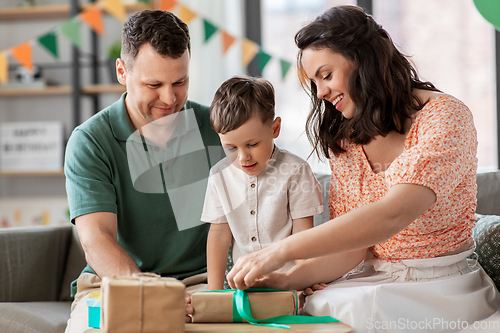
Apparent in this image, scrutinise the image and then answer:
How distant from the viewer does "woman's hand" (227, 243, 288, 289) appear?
888mm

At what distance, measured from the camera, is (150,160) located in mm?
1399

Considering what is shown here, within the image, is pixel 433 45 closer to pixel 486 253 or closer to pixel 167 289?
pixel 486 253

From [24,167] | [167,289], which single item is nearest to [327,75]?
[167,289]

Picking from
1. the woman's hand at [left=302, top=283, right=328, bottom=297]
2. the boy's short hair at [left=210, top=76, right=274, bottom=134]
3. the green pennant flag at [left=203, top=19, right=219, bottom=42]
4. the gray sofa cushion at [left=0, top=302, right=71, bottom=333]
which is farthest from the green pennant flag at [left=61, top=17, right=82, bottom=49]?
the woman's hand at [left=302, top=283, right=328, bottom=297]

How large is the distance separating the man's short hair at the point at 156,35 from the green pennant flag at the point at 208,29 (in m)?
1.49

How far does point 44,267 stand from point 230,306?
1.07m

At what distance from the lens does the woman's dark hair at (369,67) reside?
3.56 ft

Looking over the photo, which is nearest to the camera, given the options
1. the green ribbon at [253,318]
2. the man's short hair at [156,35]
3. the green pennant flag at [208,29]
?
the green ribbon at [253,318]

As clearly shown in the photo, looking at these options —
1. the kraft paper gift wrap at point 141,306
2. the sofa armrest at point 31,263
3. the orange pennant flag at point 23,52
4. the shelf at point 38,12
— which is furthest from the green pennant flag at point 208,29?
the kraft paper gift wrap at point 141,306

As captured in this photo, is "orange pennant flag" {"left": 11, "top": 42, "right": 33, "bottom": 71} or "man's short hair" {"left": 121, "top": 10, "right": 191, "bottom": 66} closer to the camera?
"man's short hair" {"left": 121, "top": 10, "right": 191, "bottom": 66}

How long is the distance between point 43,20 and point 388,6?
7.77ft

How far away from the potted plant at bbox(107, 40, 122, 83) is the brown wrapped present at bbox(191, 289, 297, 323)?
2380 millimetres

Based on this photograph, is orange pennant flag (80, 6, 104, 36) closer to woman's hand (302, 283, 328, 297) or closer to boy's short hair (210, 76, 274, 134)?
boy's short hair (210, 76, 274, 134)

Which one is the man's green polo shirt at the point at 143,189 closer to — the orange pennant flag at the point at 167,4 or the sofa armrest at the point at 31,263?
the sofa armrest at the point at 31,263
